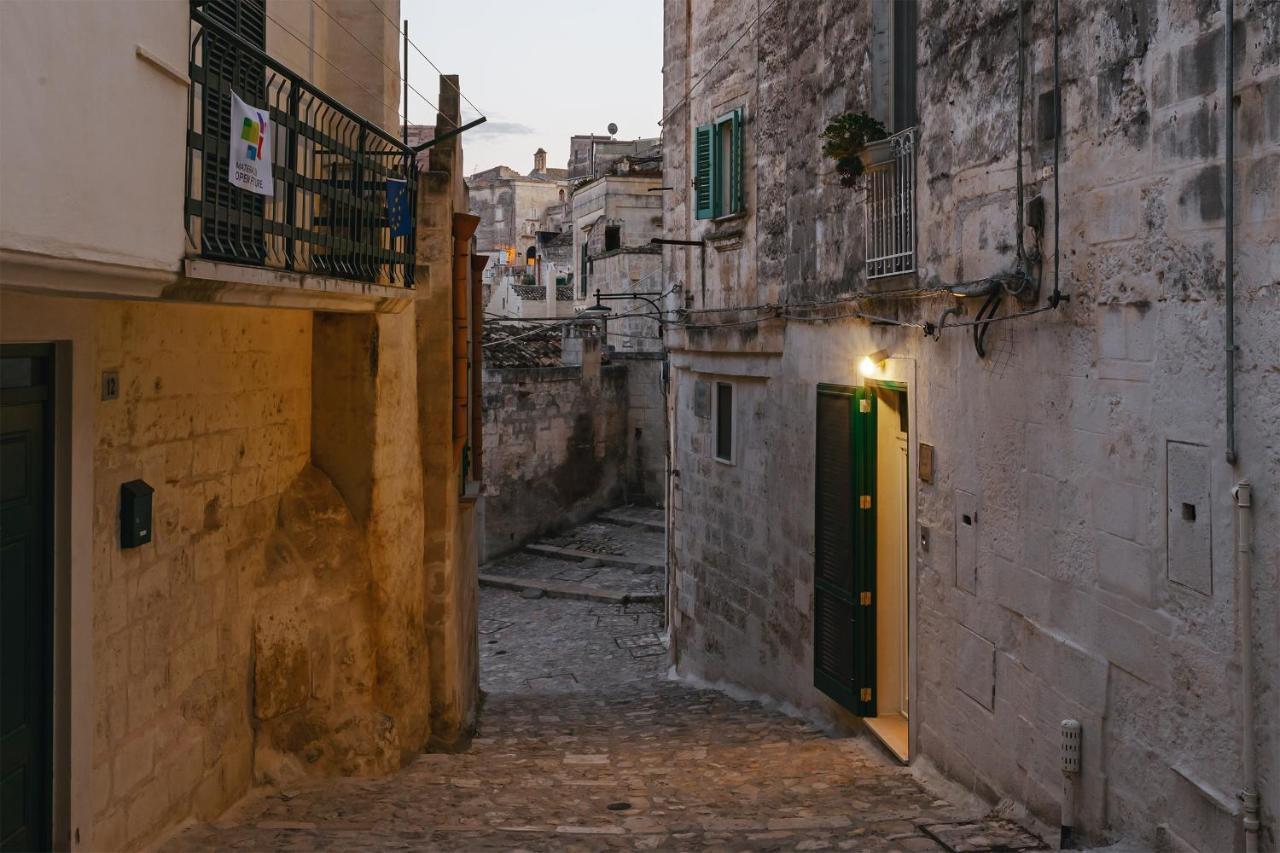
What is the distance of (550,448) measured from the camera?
85.6 ft

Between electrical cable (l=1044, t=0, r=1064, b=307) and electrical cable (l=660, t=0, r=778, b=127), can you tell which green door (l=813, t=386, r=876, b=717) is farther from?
electrical cable (l=660, t=0, r=778, b=127)

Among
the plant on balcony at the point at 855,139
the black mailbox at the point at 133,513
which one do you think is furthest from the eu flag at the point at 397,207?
the plant on balcony at the point at 855,139

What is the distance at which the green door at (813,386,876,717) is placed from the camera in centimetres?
905

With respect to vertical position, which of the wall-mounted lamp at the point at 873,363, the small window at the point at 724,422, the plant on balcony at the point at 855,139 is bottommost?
the small window at the point at 724,422

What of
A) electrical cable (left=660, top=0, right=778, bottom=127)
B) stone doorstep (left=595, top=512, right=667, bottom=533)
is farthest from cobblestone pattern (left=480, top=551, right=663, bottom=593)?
electrical cable (left=660, top=0, right=778, bottom=127)

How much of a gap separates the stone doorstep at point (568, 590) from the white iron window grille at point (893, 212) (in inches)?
468

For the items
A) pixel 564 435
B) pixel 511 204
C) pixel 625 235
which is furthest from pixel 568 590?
pixel 511 204

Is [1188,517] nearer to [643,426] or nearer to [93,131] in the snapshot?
[93,131]

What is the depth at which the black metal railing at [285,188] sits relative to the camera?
16.1 feet

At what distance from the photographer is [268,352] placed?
737 cm

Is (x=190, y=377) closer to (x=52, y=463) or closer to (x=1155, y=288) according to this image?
(x=52, y=463)

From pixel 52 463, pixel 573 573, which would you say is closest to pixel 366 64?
pixel 52 463

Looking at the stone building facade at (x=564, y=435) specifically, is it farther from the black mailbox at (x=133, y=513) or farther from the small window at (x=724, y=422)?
the black mailbox at (x=133, y=513)

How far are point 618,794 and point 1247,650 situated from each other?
4116 millimetres
